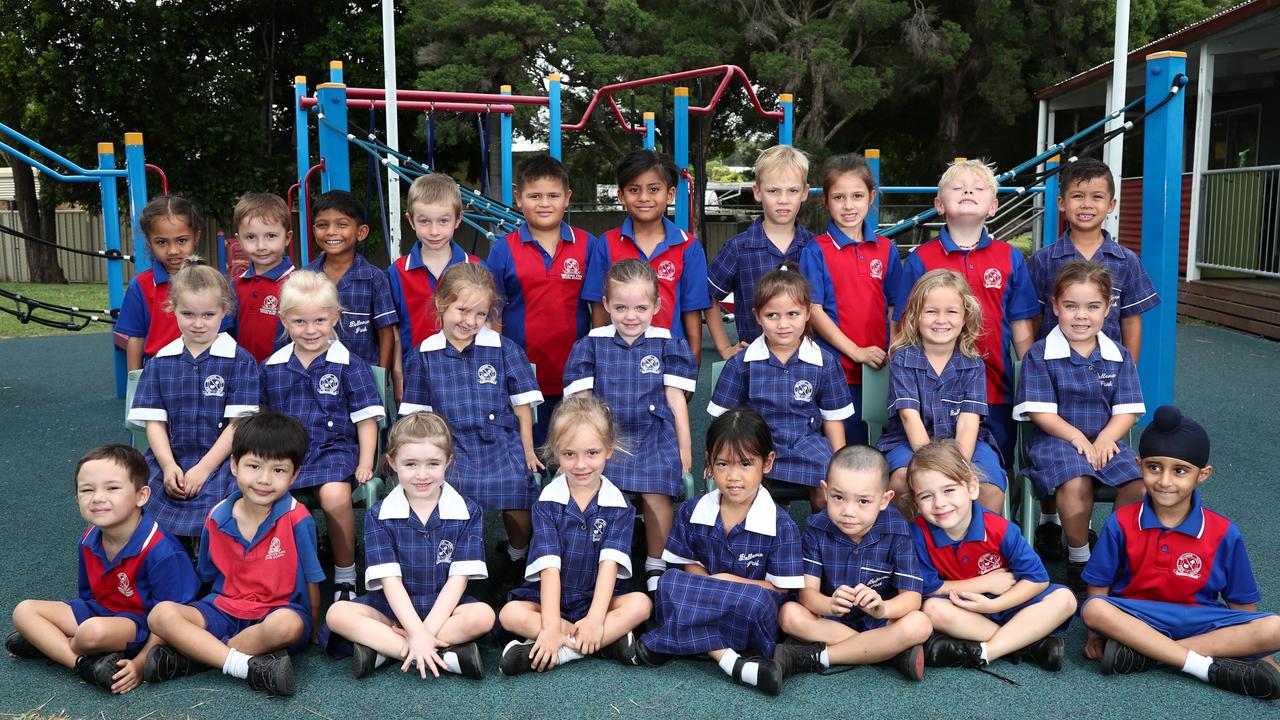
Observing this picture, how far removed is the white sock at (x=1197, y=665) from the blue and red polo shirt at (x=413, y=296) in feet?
8.59

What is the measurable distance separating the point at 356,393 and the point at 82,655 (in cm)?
108

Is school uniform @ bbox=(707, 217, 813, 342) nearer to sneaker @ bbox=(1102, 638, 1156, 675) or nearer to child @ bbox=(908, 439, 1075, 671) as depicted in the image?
child @ bbox=(908, 439, 1075, 671)

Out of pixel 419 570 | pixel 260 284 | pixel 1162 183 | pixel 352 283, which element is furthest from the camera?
pixel 1162 183

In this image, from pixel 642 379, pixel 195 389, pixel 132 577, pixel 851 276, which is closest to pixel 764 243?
pixel 851 276

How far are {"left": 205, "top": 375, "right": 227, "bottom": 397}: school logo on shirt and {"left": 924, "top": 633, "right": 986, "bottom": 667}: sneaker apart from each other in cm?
230

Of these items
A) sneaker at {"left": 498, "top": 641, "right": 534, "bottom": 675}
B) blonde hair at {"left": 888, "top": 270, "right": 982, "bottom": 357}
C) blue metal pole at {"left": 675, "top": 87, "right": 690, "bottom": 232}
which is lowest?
sneaker at {"left": 498, "top": 641, "right": 534, "bottom": 675}

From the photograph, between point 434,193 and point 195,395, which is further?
point 434,193

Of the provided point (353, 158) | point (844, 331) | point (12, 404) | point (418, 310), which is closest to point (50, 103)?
point (353, 158)

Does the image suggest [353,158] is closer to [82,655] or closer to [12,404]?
[12,404]

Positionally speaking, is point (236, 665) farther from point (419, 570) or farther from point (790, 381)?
point (790, 381)

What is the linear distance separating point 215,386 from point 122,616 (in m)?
0.82

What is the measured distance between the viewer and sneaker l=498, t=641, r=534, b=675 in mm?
2756

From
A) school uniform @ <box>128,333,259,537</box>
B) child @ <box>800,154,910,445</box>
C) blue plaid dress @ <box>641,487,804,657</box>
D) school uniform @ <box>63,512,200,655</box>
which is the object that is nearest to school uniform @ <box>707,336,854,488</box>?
child @ <box>800,154,910,445</box>

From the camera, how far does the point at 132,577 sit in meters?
2.83
